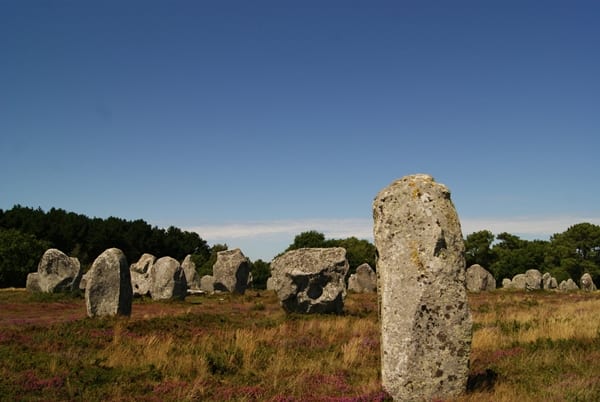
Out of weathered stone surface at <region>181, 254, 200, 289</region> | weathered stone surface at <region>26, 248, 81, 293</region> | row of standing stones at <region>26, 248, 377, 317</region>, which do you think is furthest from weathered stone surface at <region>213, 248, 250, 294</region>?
weathered stone surface at <region>26, 248, 81, 293</region>

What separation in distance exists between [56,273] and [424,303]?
101 ft

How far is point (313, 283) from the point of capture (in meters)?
22.1

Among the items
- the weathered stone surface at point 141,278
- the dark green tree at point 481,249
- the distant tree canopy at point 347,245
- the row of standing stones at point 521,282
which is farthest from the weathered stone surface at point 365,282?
the dark green tree at point 481,249

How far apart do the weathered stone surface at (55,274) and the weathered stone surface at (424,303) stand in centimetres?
2963

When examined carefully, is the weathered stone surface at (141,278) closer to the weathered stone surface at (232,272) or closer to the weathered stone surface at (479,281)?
the weathered stone surface at (232,272)

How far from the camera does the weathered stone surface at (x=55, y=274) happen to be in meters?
32.2

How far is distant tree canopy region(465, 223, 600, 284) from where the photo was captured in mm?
74613

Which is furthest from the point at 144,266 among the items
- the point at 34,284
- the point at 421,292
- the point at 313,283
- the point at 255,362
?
the point at 421,292

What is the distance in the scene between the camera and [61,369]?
34.0 ft

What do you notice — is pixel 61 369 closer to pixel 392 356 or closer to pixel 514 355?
pixel 392 356

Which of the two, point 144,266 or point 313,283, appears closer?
point 313,283

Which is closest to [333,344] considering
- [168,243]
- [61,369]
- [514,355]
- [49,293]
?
[514,355]

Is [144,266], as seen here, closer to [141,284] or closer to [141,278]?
[141,278]

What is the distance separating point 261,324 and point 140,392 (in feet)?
31.1
